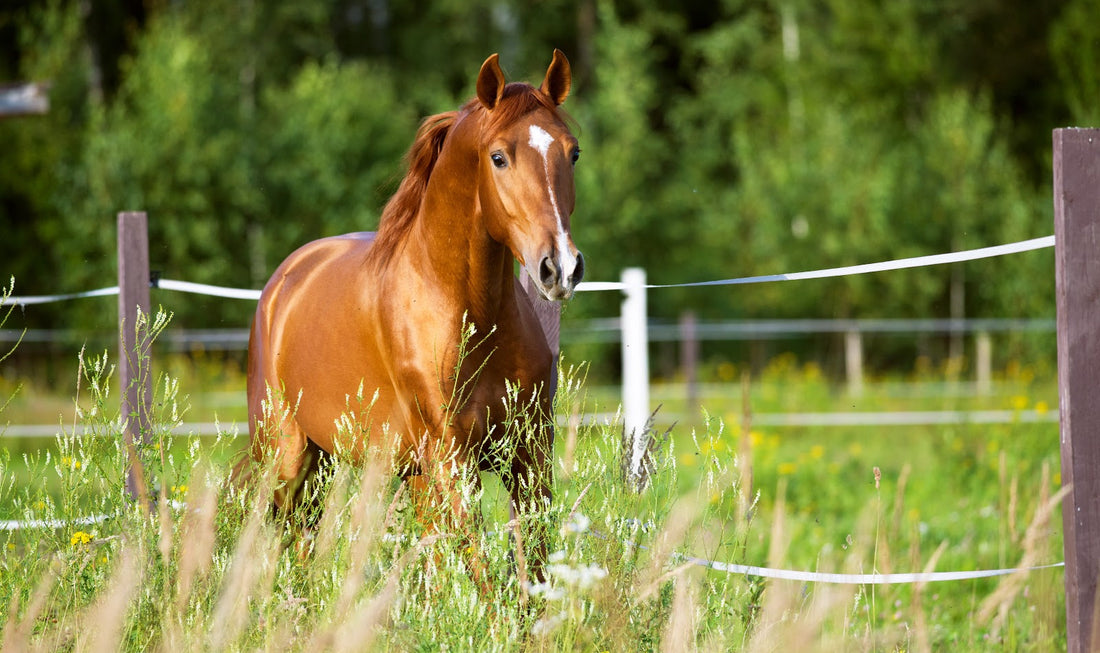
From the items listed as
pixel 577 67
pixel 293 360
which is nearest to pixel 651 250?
pixel 577 67

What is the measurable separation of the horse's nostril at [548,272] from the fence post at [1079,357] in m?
1.34

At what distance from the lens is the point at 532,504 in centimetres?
283

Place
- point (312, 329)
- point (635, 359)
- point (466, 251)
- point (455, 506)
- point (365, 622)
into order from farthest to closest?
point (635, 359) → point (312, 329) → point (466, 251) → point (455, 506) → point (365, 622)

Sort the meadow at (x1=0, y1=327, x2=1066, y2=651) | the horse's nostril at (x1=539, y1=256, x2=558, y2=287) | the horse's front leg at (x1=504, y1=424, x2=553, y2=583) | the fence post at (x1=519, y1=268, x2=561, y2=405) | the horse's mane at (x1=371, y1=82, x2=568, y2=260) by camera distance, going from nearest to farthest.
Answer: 1. the meadow at (x1=0, y1=327, x2=1066, y2=651)
2. the horse's front leg at (x1=504, y1=424, x2=553, y2=583)
3. the horse's nostril at (x1=539, y1=256, x2=558, y2=287)
4. the horse's mane at (x1=371, y1=82, x2=568, y2=260)
5. the fence post at (x1=519, y1=268, x2=561, y2=405)

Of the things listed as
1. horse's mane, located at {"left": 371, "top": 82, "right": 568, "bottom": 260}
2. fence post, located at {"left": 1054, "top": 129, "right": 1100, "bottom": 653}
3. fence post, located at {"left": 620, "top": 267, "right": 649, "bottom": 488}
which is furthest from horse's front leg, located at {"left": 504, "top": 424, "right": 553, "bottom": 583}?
fence post, located at {"left": 620, "top": 267, "right": 649, "bottom": 488}

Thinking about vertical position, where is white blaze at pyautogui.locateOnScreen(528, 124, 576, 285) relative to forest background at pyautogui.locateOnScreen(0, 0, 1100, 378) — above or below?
below

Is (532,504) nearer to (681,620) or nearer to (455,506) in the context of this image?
(455,506)

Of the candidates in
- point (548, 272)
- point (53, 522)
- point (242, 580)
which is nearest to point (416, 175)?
point (548, 272)

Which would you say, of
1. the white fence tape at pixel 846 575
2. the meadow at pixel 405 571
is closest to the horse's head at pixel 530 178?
the meadow at pixel 405 571

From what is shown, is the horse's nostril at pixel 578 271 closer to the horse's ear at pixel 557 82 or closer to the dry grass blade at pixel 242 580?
the horse's ear at pixel 557 82

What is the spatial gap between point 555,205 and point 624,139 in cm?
1795

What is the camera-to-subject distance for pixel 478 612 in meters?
2.64

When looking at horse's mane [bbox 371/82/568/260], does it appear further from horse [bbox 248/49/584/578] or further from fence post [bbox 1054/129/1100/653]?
fence post [bbox 1054/129/1100/653]

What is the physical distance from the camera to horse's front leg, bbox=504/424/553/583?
9.29ft
